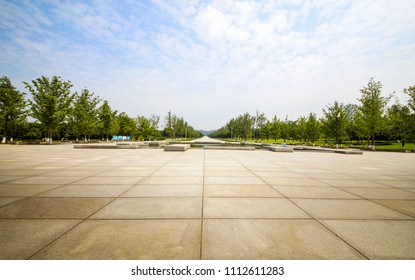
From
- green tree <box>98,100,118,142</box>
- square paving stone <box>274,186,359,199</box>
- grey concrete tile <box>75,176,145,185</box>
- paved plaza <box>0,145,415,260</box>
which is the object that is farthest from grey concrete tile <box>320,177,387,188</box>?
green tree <box>98,100,118,142</box>

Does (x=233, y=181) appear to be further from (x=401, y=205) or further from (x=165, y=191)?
(x=401, y=205)

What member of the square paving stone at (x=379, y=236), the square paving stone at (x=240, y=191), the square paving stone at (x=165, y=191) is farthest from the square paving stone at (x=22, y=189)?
the square paving stone at (x=379, y=236)

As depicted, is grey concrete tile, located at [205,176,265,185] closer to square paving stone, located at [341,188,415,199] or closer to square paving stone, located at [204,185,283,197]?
square paving stone, located at [204,185,283,197]

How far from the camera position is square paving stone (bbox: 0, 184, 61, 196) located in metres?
5.55

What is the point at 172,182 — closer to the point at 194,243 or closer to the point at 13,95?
the point at 194,243

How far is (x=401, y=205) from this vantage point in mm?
5066

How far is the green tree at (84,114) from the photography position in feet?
140

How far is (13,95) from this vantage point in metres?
34.2

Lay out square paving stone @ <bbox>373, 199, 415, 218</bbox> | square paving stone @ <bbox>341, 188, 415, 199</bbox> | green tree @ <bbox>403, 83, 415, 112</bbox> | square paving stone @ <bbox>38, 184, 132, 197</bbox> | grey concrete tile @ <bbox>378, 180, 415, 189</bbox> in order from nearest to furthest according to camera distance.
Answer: square paving stone @ <bbox>373, 199, 415, 218</bbox> < square paving stone @ <bbox>38, 184, 132, 197</bbox> < square paving stone @ <bbox>341, 188, 415, 199</bbox> < grey concrete tile @ <bbox>378, 180, 415, 189</bbox> < green tree @ <bbox>403, 83, 415, 112</bbox>

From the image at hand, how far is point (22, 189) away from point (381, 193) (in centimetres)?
1113

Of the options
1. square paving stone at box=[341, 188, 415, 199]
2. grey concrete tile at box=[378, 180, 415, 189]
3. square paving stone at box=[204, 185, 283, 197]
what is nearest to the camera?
square paving stone at box=[204, 185, 283, 197]

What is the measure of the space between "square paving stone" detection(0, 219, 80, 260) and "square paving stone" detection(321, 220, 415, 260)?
4873mm

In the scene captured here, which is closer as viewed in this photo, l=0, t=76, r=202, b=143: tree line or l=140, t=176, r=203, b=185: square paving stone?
l=140, t=176, r=203, b=185: square paving stone

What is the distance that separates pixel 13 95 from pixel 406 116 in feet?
205
